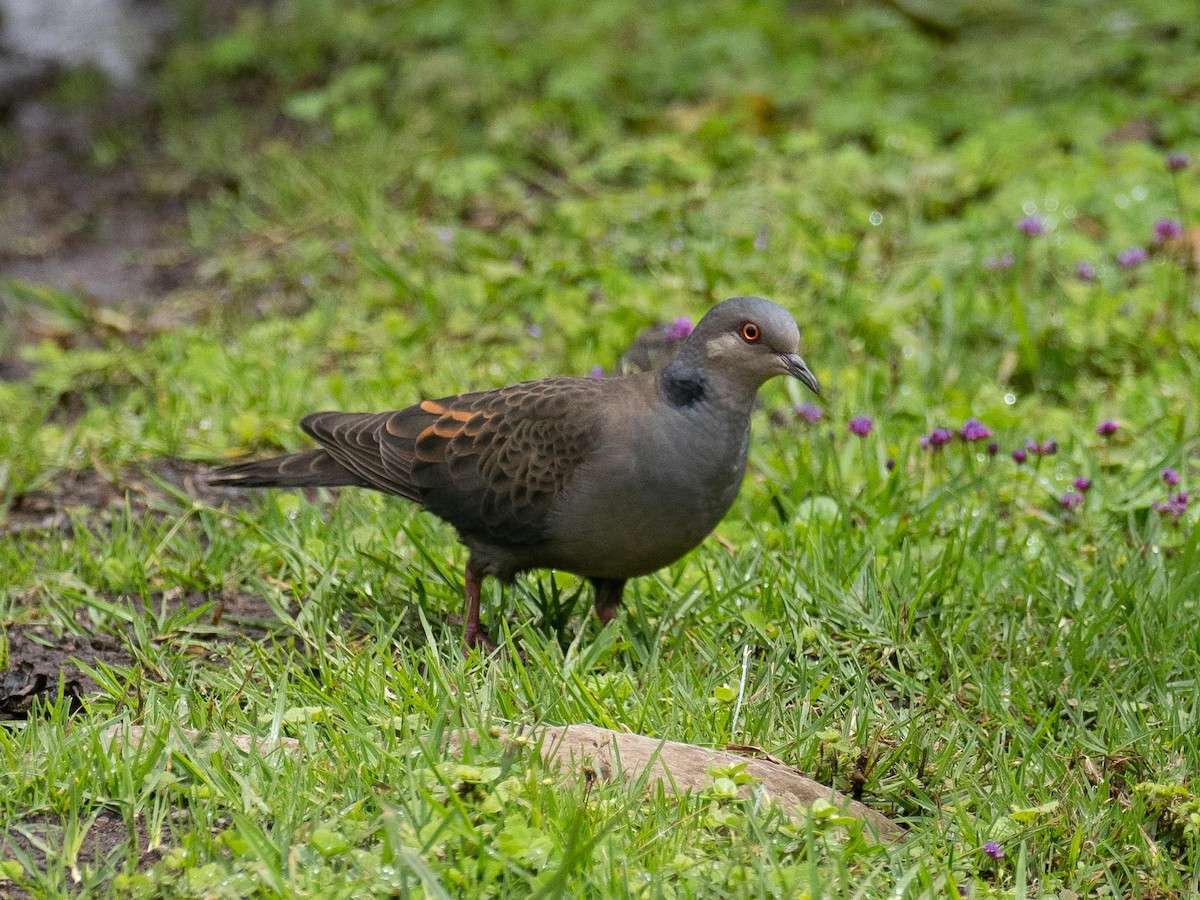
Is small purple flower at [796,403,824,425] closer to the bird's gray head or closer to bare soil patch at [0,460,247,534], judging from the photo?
the bird's gray head

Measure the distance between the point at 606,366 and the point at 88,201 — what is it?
4342 millimetres

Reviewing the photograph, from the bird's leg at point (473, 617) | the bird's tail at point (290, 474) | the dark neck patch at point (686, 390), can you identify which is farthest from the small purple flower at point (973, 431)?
the bird's tail at point (290, 474)

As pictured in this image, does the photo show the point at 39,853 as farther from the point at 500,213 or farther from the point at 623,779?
the point at 500,213

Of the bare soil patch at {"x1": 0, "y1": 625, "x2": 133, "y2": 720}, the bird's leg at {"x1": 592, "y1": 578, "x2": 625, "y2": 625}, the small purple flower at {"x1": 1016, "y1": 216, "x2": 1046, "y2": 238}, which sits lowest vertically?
the bare soil patch at {"x1": 0, "y1": 625, "x2": 133, "y2": 720}

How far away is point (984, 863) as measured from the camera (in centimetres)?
355

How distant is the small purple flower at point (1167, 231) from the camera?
668cm

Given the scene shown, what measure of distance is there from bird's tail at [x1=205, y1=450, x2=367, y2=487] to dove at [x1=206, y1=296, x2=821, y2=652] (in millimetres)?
199

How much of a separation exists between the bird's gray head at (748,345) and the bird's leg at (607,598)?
692mm

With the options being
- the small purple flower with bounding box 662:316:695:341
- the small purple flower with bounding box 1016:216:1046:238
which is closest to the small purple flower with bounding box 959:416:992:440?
the small purple flower with bounding box 662:316:695:341

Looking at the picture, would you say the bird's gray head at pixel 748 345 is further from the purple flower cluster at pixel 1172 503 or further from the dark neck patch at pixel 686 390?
the purple flower cluster at pixel 1172 503

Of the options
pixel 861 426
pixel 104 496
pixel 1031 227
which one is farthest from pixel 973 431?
pixel 104 496

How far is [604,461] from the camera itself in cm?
437

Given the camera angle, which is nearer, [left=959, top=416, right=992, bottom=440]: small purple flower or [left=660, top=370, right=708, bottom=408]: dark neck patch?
[left=660, top=370, right=708, bottom=408]: dark neck patch

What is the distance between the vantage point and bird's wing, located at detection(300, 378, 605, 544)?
4461 millimetres
